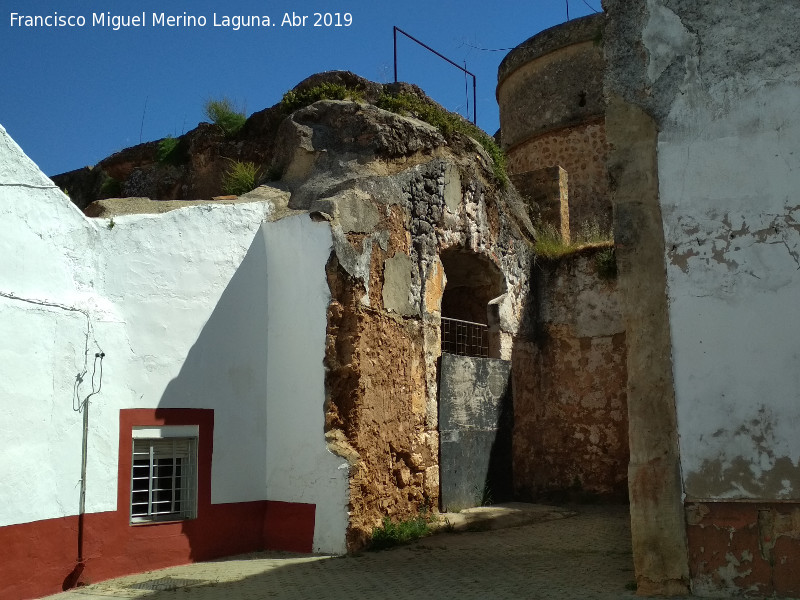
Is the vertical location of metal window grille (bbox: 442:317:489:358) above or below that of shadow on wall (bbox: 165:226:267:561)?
above

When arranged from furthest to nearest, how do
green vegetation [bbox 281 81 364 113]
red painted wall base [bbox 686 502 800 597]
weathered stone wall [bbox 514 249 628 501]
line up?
weathered stone wall [bbox 514 249 628 501] < green vegetation [bbox 281 81 364 113] < red painted wall base [bbox 686 502 800 597]

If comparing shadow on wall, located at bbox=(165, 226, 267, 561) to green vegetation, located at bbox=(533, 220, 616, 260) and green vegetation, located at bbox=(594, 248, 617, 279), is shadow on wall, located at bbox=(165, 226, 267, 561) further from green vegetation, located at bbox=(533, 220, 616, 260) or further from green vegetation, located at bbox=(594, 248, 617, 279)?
green vegetation, located at bbox=(594, 248, 617, 279)

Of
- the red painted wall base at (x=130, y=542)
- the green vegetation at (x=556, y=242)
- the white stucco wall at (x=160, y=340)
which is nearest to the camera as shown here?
the red painted wall base at (x=130, y=542)

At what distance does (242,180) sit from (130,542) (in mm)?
4647

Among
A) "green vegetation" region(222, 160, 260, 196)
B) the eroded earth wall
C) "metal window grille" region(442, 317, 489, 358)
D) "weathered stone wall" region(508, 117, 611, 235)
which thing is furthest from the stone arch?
the eroded earth wall

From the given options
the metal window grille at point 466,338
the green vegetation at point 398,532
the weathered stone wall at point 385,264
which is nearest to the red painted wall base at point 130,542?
the green vegetation at point 398,532

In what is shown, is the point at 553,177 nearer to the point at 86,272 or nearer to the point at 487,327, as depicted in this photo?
the point at 487,327

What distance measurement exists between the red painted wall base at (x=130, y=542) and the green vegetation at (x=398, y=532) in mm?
672

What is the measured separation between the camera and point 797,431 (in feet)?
18.8

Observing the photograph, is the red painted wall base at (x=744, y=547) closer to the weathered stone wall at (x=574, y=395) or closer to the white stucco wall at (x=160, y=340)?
the white stucco wall at (x=160, y=340)

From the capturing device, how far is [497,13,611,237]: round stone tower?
14.9 m

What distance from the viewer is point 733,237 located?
6.09 metres

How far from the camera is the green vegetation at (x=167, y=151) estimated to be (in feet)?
39.0

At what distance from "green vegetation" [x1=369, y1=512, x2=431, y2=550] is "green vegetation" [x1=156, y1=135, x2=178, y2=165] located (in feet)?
20.9
